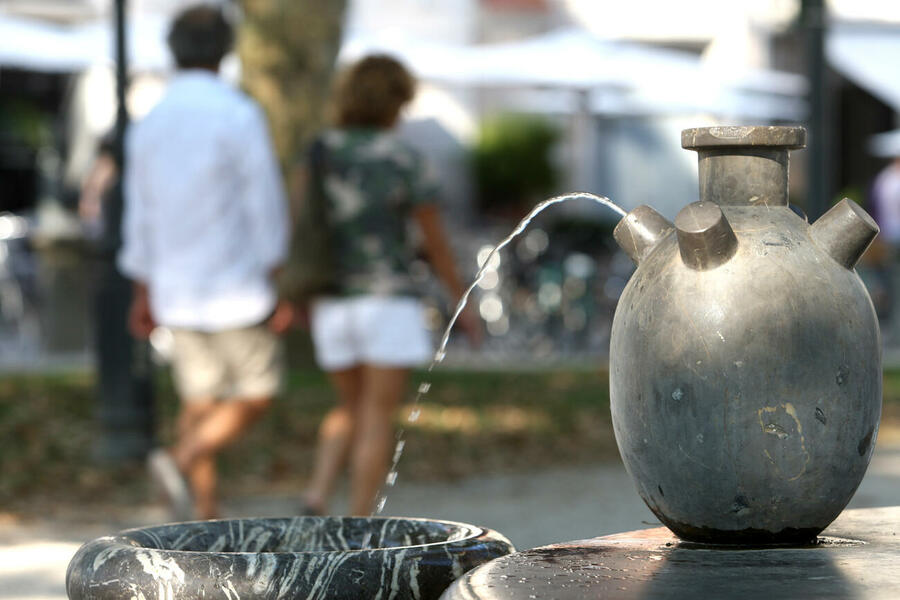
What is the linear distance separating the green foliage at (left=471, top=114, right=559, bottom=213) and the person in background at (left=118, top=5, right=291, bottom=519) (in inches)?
707

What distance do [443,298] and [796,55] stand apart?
1232 centimetres

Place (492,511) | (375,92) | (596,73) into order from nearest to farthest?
(375,92) → (492,511) → (596,73)

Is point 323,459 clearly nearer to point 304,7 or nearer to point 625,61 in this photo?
point 304,7

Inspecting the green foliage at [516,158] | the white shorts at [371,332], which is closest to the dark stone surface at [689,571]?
the white shorts at [371,332]

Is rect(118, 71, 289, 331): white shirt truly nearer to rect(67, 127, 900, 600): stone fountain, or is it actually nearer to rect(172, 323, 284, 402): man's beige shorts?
rect(172, 323, 284, 402): man's beige shorts

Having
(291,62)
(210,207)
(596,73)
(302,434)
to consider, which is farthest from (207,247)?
(596,73)

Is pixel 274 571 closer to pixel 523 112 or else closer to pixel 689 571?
pixel 689 571

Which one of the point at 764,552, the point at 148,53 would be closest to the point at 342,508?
the point at 764,552

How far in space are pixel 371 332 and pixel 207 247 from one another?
65 centimetres

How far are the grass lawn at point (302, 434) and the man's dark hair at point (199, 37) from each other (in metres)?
2.59

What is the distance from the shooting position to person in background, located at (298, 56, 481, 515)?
537cm

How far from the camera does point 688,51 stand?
993 inches

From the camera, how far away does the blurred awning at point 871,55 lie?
1620 cm

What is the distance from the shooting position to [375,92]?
557 centimetres
